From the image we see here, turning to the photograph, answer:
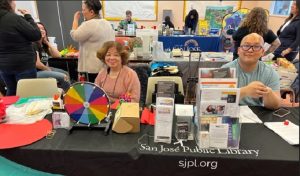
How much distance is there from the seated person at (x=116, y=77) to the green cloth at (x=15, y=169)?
83 centimetres

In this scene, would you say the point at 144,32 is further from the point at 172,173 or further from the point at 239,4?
the point at 239,4

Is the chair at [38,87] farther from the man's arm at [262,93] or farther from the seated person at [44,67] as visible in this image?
the man's arm at [262,93]

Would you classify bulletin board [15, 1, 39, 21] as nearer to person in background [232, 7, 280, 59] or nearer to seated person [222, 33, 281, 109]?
person in background [232, 7, 280, 59]

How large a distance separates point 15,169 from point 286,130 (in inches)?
59.7

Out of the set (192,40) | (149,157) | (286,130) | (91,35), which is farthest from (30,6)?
(286,130)

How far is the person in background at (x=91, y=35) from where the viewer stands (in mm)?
2424

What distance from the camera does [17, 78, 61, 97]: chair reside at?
2039 mm

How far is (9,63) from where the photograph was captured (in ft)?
7.34

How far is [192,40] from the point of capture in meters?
4.38

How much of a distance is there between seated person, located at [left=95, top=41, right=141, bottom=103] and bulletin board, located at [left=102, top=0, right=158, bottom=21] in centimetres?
480

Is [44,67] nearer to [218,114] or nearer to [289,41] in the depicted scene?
[218,114]

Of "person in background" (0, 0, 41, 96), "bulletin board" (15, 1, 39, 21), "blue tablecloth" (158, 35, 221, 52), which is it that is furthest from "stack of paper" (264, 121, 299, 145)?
"bulletin board" (15, 1, 39, 21)

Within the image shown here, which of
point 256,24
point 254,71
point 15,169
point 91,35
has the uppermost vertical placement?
point 256,24

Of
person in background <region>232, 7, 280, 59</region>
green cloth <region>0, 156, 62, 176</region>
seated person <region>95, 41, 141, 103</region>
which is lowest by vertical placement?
green cloth <region>0, 156, 62, 176</region>
